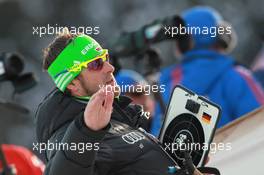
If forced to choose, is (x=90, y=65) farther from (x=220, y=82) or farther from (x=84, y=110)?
(x=220, y=82)

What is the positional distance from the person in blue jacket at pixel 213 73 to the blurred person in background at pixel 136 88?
223 mm

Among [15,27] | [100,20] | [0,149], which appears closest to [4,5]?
[15,27]

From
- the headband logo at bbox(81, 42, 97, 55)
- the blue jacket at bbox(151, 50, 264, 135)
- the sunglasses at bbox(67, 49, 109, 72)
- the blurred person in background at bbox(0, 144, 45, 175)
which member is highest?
the headband logo at bbox(81, 42, 97, 55)

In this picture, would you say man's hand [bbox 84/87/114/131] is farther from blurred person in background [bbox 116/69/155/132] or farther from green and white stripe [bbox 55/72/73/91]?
blurred person in background [bbox 116/69/155/132]

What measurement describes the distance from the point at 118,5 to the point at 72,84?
3931 mm

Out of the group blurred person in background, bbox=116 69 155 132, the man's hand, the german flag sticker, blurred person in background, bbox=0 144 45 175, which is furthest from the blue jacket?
the man's hand

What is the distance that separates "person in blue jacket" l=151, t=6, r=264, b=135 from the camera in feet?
12.9

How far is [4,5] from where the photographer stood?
6.46 meters

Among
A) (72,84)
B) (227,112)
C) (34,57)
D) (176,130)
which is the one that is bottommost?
(34,57)

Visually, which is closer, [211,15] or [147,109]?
[211,15]

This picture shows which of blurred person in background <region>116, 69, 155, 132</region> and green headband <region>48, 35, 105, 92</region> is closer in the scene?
green headband <region>48, 35, 105, 92</region>

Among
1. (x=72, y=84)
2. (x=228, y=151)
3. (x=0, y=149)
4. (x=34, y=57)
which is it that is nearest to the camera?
(x=72, y=84)

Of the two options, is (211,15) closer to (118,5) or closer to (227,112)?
(227,112)

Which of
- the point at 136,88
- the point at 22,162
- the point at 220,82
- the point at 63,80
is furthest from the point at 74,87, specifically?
the point at 136,88
